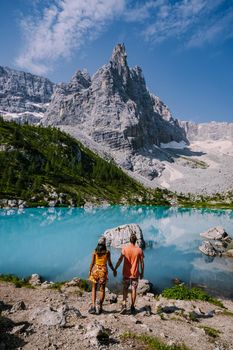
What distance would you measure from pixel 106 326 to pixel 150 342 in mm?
2345

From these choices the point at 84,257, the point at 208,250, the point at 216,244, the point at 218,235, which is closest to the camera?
the point at 84,257

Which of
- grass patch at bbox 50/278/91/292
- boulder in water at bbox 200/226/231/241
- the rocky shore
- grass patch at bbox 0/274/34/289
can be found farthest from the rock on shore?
grass patch at bbox 0/274/34/289

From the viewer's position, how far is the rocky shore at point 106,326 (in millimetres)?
12617

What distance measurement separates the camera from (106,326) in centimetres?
1462

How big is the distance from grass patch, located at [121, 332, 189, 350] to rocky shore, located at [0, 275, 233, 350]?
40 millimetres

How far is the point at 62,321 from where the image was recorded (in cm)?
1425

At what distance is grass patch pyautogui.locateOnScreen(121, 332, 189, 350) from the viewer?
12.7 meters

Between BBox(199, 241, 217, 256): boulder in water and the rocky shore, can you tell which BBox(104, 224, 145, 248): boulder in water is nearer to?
BBox(199, 241, 217, 256): boulder in water

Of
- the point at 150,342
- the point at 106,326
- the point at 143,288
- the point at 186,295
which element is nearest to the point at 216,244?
the point at 143,288

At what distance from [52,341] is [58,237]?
5044 centimetres

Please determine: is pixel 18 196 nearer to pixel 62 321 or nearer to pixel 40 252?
pixel 40 252

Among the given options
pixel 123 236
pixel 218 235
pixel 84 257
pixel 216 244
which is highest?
pixel 123 236

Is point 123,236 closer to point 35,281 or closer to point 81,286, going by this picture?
point 35,281

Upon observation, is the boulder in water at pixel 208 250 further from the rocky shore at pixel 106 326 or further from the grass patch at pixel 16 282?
the grass patch at pixel 16 282
